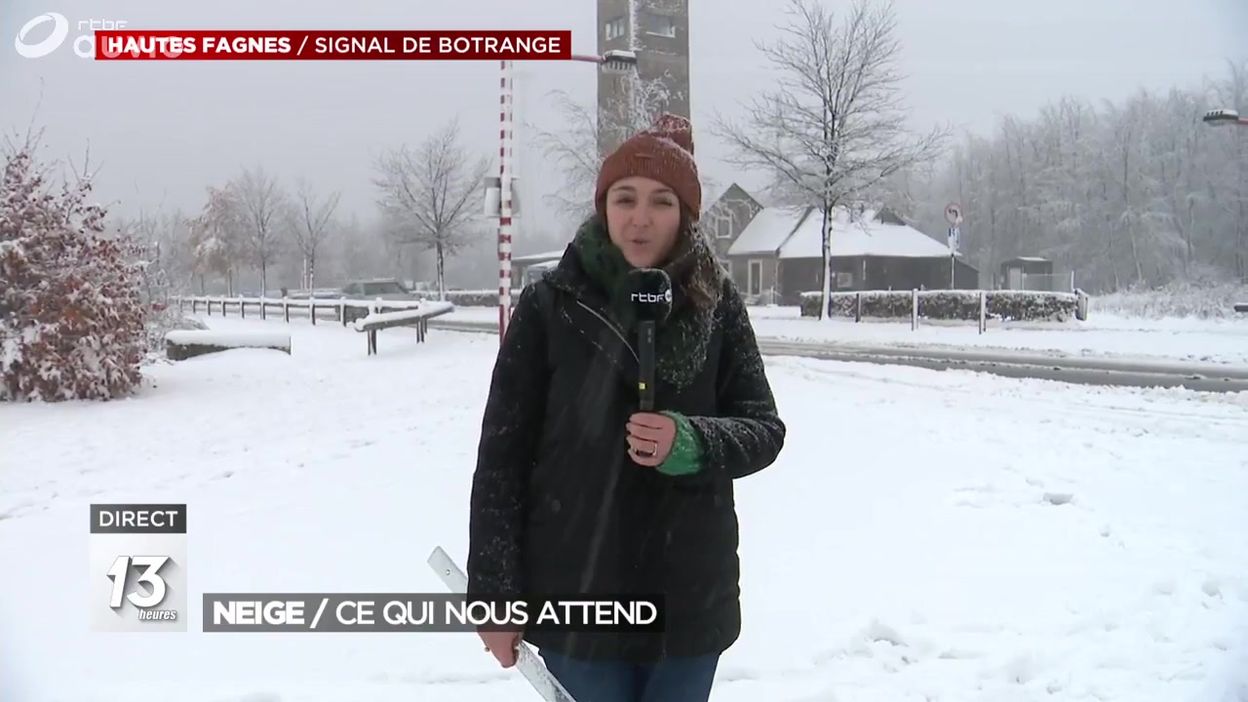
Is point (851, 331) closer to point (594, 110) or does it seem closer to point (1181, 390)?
point (1181, 390)

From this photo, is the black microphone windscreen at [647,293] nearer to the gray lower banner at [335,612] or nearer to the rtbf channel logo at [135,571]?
the gray lower banner at [335,612]

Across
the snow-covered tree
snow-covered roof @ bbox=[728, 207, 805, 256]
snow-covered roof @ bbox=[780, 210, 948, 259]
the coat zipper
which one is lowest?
the coat zipper

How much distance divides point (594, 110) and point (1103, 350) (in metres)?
12.3

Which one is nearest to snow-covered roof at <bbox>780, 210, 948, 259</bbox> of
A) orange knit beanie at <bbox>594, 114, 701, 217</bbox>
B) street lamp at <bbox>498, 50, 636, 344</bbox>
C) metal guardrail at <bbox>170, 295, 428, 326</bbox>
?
metal guardrail at <bbox>170, 295, 428, 326</bbox>

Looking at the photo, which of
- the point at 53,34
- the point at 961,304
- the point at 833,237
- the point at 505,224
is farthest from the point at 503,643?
the point at 961,304

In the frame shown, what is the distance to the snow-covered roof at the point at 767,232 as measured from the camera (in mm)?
4875

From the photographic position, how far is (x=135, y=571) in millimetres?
2545

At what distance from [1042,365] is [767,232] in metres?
5.90

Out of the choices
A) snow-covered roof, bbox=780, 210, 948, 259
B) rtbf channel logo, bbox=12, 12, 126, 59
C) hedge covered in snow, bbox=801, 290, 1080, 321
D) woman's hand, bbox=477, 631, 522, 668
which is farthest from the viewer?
hedge covered in snow, bbox=801, 290, 1080, 321

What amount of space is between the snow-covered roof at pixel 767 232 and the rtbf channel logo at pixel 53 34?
96.1 inches

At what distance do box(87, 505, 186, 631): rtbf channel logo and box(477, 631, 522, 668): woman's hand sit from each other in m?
1.34

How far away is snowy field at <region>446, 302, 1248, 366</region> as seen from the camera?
12430 mm

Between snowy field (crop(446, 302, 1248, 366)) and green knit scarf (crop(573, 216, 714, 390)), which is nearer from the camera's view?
green knit scarf (crop(573, 216, 714, 390))

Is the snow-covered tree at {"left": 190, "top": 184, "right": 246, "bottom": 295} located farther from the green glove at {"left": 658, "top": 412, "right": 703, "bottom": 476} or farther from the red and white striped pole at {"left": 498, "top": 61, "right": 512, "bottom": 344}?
the green glove at {"left": 658, "top": 412, "right": 703, "bottom": 476}
